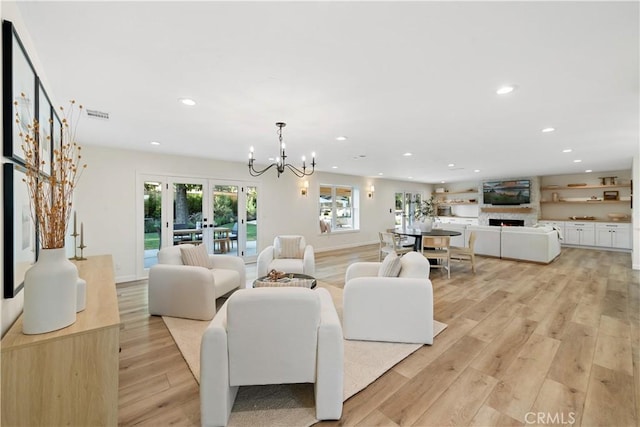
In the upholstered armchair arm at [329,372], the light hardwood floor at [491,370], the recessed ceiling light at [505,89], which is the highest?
the recessed ceiling light at [505,89]

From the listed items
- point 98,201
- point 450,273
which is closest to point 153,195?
point 98,201

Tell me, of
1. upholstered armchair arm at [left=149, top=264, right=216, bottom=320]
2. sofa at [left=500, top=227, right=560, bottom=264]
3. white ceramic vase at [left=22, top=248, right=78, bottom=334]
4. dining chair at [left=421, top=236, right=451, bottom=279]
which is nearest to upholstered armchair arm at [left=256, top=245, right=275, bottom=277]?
upholstered armchair arm at [left=149, top=264, right=216, bottom=320]

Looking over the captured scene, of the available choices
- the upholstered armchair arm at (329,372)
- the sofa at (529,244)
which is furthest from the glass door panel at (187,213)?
the sofa at (529,244)

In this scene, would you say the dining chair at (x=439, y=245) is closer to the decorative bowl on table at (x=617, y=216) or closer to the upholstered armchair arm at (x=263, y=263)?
the upholstered armchair arm at (x=263, y=263)

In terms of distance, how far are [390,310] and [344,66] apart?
224 centimetres

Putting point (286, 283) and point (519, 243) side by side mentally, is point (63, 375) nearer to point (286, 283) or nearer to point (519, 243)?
point (286, 283)

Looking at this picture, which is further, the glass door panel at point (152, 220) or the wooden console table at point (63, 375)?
the glass door panel at point (152, 220)

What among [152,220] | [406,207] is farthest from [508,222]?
[152,220]

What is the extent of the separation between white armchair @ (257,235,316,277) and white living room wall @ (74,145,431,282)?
81.3 inches

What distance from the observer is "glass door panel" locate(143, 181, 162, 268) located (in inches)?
201

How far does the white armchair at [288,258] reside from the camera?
4266 mm

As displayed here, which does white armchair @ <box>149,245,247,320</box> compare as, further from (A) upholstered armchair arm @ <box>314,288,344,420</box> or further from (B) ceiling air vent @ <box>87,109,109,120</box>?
(A) upholstered armchair arm @ <box>314,288,344,420</box>

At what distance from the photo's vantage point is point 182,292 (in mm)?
3217

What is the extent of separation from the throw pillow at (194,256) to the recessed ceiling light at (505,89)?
396 cm
